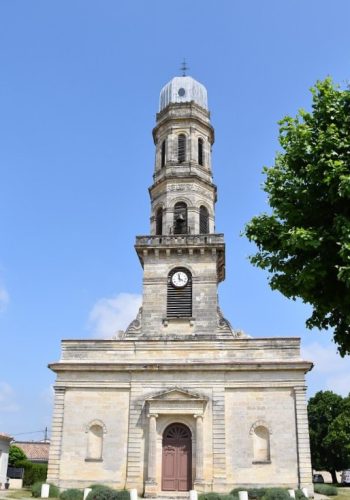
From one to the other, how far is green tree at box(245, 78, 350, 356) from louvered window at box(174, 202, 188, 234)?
16760 millimetres

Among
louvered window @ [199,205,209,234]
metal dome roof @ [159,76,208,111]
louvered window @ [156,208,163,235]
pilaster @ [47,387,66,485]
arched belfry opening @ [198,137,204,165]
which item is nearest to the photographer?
pilaster @ [47,387,66,485]

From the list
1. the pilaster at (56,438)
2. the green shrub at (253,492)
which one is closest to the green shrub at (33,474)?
the pilaster at (56,438)

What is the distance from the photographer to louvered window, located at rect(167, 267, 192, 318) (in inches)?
1134

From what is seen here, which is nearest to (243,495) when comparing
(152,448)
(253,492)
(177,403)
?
(253,492)

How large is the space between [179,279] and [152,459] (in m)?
9.17

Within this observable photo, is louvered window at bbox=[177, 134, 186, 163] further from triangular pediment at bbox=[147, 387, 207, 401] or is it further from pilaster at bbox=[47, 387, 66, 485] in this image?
pilaster at bbox=[47, 387, 66, 485]

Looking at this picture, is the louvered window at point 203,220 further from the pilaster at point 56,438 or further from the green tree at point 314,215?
the green tree at point 314,215

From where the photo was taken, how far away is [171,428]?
2664cm

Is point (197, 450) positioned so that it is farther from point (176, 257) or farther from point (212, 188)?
point (212, 188)

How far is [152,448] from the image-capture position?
1015 inches

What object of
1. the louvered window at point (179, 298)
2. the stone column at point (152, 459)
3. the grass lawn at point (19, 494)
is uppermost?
the louvered window at point (179, 298)

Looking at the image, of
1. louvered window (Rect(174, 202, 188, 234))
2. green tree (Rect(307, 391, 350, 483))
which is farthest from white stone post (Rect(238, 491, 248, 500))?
green tree (Rect(307, 391, 350, 483))

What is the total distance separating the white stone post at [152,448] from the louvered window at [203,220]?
10.4 metres

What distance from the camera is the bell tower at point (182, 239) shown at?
28.7 meters
